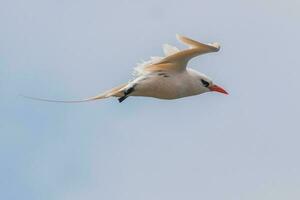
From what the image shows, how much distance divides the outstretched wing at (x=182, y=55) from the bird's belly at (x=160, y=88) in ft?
0.83

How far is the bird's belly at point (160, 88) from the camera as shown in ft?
68.6

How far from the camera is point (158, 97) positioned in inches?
831

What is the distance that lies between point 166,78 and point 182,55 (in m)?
0.58

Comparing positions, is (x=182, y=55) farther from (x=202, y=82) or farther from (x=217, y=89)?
(x=217, y=89)

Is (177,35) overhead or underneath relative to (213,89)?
overhead

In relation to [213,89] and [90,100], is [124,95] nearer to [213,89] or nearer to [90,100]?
[90,100]

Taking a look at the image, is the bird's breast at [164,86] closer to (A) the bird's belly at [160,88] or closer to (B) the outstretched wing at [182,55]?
(A) the bird's belly at [160,88]

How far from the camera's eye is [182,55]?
68.5 feet

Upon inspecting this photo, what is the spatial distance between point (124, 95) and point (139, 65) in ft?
2.28

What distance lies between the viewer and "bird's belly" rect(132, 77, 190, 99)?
68.6 feet

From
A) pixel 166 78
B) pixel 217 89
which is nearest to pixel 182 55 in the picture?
pixel 166 78

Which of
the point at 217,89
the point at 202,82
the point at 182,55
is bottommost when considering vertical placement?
the point at 217,89

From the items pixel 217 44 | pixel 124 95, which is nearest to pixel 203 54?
pixel 217 44

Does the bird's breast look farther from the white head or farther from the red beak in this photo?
the red beak
